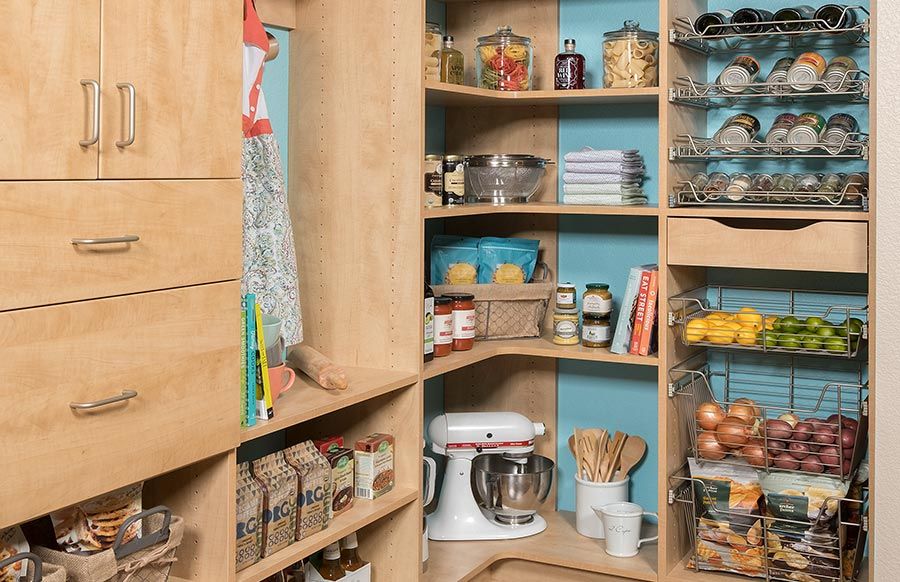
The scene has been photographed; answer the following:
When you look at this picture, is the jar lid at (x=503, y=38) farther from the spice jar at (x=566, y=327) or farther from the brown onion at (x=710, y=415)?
the brown onion at (x=710, y=415)

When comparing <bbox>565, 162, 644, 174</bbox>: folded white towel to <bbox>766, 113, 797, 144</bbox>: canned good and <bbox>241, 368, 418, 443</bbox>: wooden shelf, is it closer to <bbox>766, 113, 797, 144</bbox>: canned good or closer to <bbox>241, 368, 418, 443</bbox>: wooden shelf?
<bbox>766, 113, 797, 144</bbox>: canned good

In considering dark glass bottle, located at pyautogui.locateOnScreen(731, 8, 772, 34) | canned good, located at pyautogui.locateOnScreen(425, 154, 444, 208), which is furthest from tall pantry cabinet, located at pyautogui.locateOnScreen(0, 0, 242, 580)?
dark glass bottle, located at pyautogui.locateOnScreen(731, 8, 772, 34)

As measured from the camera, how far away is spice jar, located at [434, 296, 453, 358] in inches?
100

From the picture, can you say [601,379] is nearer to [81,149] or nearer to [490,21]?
[490,21]

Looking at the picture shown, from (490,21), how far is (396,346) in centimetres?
116

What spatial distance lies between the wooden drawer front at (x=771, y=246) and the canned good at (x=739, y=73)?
0.35 meters

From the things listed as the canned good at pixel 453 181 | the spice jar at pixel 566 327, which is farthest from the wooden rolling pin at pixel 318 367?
the spice jar at pixel 566 327

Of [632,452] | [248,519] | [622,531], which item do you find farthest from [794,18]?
[248,519]

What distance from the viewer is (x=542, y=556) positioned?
2.75 meters

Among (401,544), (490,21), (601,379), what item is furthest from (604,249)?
(401,544)

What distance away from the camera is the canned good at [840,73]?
2367 millimetres

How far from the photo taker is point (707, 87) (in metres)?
2.51

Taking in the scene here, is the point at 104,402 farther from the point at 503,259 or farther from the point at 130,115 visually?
the point at 503,259

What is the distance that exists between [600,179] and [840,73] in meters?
0.65
